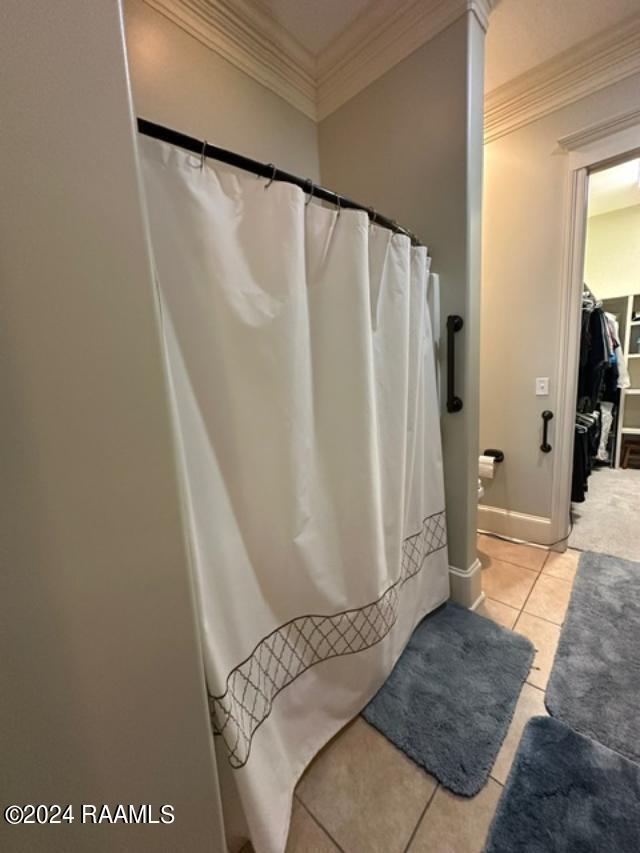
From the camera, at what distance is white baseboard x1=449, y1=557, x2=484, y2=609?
159cm

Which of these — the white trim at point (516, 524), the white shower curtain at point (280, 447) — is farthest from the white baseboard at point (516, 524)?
the white shower curtain at point (280, 447)

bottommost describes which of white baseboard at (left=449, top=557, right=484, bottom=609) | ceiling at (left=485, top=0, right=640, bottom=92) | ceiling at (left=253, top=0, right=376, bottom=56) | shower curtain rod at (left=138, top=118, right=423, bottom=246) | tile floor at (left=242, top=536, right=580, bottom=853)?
tile floor at (left=242, top=536, right=580, bottom=853)

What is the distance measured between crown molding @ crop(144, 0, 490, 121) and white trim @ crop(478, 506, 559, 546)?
2460 millimetres

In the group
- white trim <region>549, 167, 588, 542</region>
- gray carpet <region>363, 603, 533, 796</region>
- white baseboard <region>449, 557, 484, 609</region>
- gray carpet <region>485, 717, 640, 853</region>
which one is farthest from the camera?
white trim <region>549, 167, 588, 542</region>

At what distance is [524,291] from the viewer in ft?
6.46

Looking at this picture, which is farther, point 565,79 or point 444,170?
point 565,79

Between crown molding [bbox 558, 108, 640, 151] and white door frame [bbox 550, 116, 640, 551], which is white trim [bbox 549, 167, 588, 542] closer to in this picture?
white door frame [bbox 550, 116, 640, 551]

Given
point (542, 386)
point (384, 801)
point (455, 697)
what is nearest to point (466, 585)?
point (455, 697)

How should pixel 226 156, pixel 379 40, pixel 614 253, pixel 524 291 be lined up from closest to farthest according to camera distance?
pixel 226 156 → pixel 379 40 → pixel 524 291 → pixel 614 253

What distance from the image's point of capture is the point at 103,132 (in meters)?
0.42

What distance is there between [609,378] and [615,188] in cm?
160

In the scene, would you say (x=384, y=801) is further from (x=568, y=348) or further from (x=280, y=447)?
(x=568, y=348)

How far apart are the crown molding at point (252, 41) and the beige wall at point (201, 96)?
31 millimetres

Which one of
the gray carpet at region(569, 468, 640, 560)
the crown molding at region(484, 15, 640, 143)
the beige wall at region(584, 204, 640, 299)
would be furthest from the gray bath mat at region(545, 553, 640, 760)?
the beige wall at region(584, 204, 640, 299)
